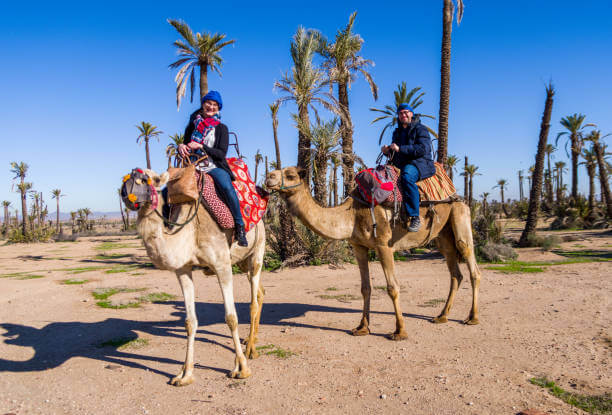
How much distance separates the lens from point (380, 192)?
220 inches

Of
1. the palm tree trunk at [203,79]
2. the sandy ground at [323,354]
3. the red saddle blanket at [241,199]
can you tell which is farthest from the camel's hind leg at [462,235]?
the palm tree trunk at [203,79]

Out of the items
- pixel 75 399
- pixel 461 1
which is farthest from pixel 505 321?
pixel 461 1

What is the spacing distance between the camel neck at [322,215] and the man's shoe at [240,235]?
30.6 inches

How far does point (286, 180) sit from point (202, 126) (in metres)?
1.23

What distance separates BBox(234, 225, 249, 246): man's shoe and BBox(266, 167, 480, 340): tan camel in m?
0.65

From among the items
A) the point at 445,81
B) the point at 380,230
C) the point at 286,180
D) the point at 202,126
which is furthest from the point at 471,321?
the point at 445,81

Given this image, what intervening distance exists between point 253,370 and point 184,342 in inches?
64.7

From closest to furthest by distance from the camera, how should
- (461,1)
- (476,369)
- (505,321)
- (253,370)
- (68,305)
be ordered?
(476,369)
(253,370)
(505,321)
(68,305)
(461,1)

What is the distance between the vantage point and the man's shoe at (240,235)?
4.67 meters

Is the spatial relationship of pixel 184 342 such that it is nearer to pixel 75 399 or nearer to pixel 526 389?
pixel 75 399

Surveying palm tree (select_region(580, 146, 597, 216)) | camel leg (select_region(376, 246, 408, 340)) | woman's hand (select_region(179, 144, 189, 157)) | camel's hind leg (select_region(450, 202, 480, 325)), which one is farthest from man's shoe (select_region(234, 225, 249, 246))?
palm tree (select_region(580, 146, 597, 216))

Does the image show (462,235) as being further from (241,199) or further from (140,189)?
(140,189)

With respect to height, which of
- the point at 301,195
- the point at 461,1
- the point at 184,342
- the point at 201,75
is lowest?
the point at 184,342

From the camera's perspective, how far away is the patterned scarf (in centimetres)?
477
